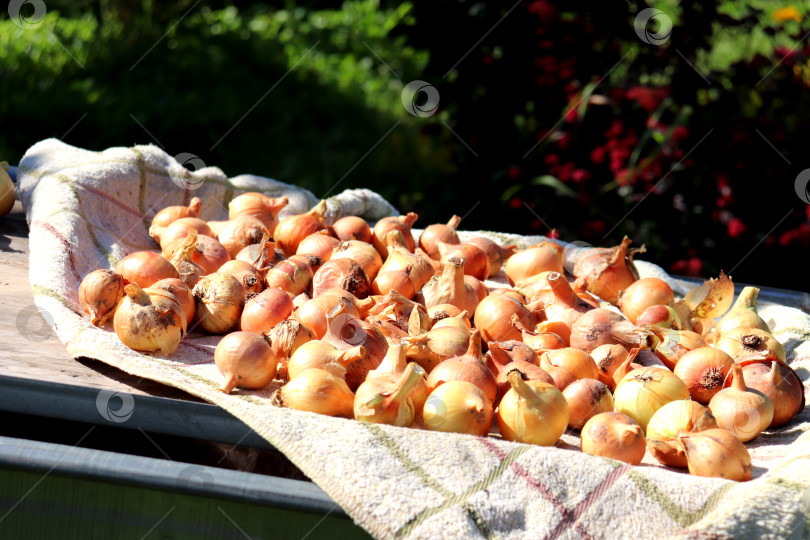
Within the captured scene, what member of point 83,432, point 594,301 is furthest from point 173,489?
point 594,301

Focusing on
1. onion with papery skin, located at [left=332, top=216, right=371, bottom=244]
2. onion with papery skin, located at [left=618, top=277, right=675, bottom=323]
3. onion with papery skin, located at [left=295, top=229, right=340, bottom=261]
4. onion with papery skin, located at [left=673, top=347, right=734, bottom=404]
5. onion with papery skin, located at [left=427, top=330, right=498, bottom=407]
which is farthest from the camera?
onion with papery skin, located at [left=332, top=216, right=371, bottom=244]

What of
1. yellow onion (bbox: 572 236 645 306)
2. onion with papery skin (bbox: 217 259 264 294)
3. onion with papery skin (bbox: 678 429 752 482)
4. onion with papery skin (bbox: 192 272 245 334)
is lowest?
onion with papery skin (bbox: 192 272 245 334)

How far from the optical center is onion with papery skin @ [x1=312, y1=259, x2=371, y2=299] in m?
1.68

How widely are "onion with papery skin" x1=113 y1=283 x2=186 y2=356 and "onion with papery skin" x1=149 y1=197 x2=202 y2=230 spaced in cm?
56

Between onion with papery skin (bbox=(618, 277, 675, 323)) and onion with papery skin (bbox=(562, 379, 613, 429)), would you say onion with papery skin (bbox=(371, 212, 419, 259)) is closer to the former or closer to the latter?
onion with papery skin (bbox=(618, 277, 675, 323))

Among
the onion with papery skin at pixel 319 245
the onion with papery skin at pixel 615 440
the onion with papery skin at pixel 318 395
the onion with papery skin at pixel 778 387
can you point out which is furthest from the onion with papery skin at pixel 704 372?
the onion with papery skin at pixel 319 245

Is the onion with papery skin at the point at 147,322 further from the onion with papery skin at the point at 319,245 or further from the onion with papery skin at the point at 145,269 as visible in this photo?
the onion with papery skin at the point at 319,245

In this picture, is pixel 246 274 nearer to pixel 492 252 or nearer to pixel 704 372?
pixel 492 252

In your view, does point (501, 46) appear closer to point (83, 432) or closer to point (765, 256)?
point (765, 256)

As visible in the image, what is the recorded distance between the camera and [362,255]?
180 cm

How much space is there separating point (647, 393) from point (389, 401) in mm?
429

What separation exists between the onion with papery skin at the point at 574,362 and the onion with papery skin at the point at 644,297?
1.14 feet

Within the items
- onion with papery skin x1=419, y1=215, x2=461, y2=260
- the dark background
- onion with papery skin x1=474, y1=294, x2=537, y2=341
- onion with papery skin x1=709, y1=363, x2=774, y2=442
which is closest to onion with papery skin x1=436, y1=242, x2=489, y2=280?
onion with papery skin x1=419, y1=215, x2=461, y2=260

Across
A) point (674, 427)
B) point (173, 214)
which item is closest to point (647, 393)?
point (674, 427)
